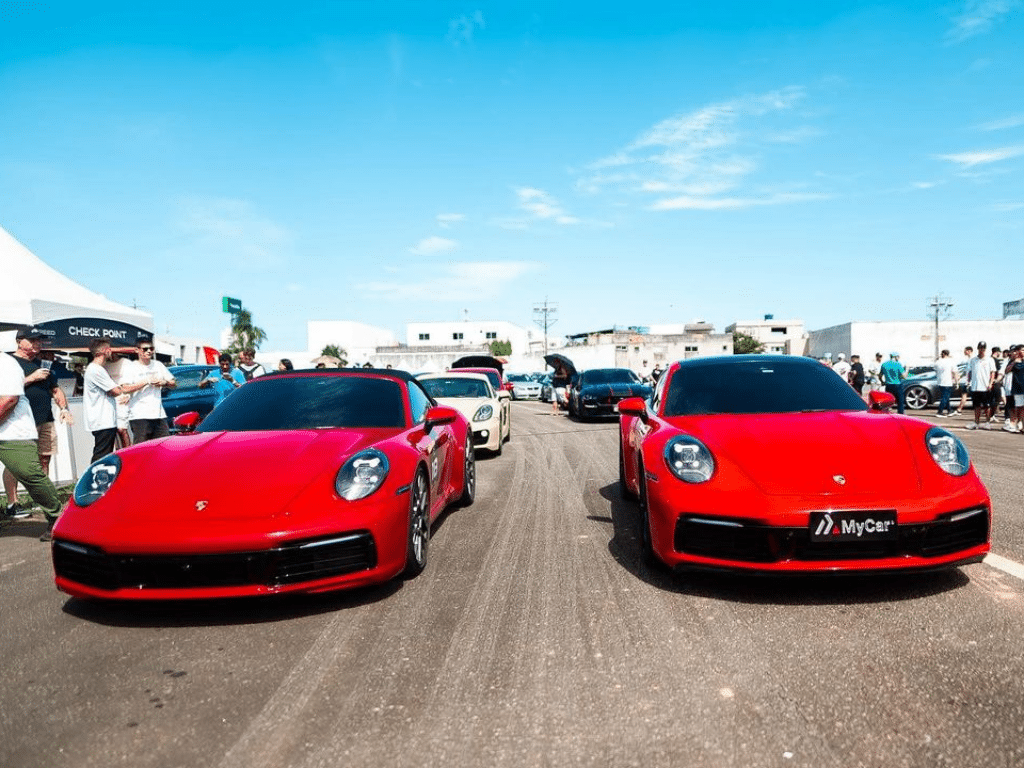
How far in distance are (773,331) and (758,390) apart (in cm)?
10158

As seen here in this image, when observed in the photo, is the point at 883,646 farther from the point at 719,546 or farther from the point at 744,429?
the point at 744,429

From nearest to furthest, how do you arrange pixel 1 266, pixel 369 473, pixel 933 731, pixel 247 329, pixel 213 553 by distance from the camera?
pixel 933 731 < pixel 213 553 < pixel 369 473 < pixel 1 266 < pixel 247 329

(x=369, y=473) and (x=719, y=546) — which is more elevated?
(x=369, y=473)

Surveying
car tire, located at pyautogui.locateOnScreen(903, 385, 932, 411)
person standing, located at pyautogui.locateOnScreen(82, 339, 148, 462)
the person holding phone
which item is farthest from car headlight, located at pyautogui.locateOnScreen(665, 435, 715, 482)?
car tire, located at pyautogui.locateOnScreen(903, 385, 932, 411)

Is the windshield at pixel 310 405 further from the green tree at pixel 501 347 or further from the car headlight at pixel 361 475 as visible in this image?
the green tree at pixel 501 347

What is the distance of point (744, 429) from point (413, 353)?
7596 cm

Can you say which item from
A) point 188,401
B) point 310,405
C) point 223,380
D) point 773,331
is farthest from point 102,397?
point 773,331

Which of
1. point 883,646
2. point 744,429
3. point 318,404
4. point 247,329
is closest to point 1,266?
point 318,404

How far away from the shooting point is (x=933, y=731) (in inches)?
88.7

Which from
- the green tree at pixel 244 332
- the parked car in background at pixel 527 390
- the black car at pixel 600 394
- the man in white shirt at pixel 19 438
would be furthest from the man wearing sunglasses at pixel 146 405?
the green tree at pixel 244 332

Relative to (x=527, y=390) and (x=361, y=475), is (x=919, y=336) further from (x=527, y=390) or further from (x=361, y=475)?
(x=361, y=475)

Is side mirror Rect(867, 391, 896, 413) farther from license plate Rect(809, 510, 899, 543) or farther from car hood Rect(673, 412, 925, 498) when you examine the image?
license plate Rect(809, 510, 899, 543)

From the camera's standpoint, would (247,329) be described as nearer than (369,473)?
No

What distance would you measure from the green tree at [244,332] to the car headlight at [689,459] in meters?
67.7
